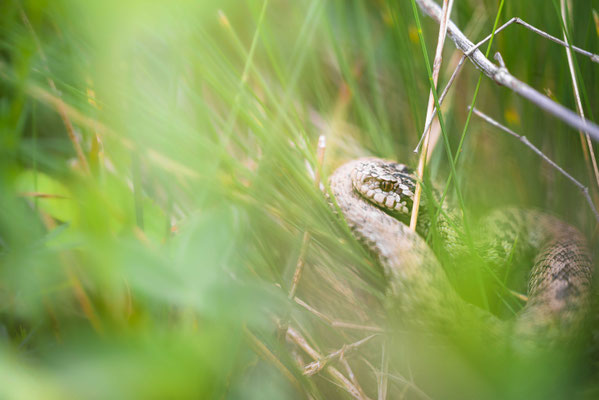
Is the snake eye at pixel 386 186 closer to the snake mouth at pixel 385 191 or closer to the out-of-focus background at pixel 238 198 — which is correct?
the snake mouth at pixel 385 191

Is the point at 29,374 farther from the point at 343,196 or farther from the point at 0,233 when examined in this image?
the point at 343,196

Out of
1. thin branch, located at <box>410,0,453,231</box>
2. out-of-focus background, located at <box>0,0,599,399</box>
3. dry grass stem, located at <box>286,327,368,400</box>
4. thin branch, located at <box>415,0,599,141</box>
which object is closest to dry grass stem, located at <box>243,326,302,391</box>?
out-of-focus background, located at <box>0,0,599,399</box>

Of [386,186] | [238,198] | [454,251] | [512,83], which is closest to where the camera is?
[512,83]

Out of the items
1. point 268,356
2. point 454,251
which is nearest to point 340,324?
point 268,356

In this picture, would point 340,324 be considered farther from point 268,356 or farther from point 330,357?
point 268,356

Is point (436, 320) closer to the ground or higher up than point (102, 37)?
closer to the ground

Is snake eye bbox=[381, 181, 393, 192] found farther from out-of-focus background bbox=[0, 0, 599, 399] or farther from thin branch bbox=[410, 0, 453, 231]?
thin branch bbox=[410, 0, 453, 231]

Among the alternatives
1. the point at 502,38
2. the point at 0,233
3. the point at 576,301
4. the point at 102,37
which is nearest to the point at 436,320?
the point at 576,301
